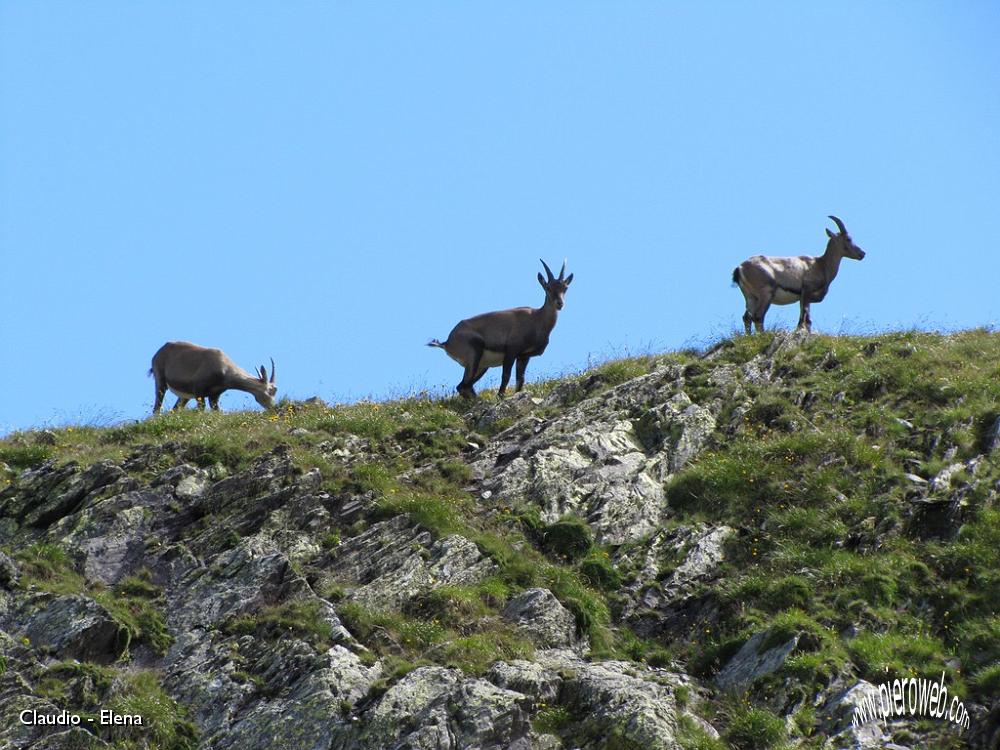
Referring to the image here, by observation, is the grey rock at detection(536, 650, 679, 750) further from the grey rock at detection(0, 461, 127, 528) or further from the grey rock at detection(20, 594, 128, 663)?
the grey rock at detection(0, 461, 127, 528)

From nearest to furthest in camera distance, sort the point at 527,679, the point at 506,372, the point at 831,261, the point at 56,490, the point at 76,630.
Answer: the point at 527,679 < the point at 76,630 < the point at 56,490 < the point at 506,372 < the point at 831,261

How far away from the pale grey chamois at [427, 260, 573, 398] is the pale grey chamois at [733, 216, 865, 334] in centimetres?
445

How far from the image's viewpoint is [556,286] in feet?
88.3

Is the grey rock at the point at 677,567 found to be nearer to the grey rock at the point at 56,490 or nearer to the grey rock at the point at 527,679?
the grey rock at the point at 527,679

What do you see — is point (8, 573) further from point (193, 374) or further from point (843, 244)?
point (843, 244)

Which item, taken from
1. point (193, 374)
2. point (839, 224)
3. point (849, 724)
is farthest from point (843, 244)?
point (849, 724)

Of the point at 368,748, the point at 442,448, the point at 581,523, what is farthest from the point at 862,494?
the point at 368,748

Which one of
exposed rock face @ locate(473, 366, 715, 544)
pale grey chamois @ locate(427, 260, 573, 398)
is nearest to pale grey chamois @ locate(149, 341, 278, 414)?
pale grey chamois @ locate(427, 260, 573, 398)

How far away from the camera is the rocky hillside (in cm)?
1556

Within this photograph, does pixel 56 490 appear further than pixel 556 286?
No

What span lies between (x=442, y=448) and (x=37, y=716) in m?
8.72

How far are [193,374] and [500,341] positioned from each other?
283 inches

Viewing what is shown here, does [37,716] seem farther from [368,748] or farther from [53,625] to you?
[368,748]

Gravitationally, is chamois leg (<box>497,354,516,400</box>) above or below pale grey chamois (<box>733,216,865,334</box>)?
below
